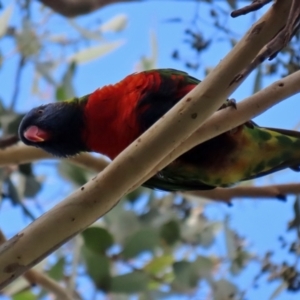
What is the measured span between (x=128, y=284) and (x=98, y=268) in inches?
2.9

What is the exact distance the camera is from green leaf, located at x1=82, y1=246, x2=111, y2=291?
1.14 metres

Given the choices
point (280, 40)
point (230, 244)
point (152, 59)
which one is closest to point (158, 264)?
point (230, 244)

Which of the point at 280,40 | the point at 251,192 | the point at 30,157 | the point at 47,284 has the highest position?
the point at 280,40

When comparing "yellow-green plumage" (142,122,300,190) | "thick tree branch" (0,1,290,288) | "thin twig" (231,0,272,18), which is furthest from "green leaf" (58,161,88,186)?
"thin twig" (231,0,272,18)

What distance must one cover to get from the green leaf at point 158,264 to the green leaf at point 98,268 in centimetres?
12

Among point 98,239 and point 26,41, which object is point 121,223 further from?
point 26,41

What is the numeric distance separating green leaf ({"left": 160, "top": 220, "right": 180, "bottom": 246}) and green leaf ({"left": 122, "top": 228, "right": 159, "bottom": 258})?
0.05 m

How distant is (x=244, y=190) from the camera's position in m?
1.08

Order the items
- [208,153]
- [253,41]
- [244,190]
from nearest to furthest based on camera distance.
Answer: [253,41] → [208,153] → [244,190]

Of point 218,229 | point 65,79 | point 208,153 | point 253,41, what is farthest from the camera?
point 218,229

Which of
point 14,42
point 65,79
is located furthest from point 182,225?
point 14,42

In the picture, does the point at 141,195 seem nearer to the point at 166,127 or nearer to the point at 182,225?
the point at 182,225

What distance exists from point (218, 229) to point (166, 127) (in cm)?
93

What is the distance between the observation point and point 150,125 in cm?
88
